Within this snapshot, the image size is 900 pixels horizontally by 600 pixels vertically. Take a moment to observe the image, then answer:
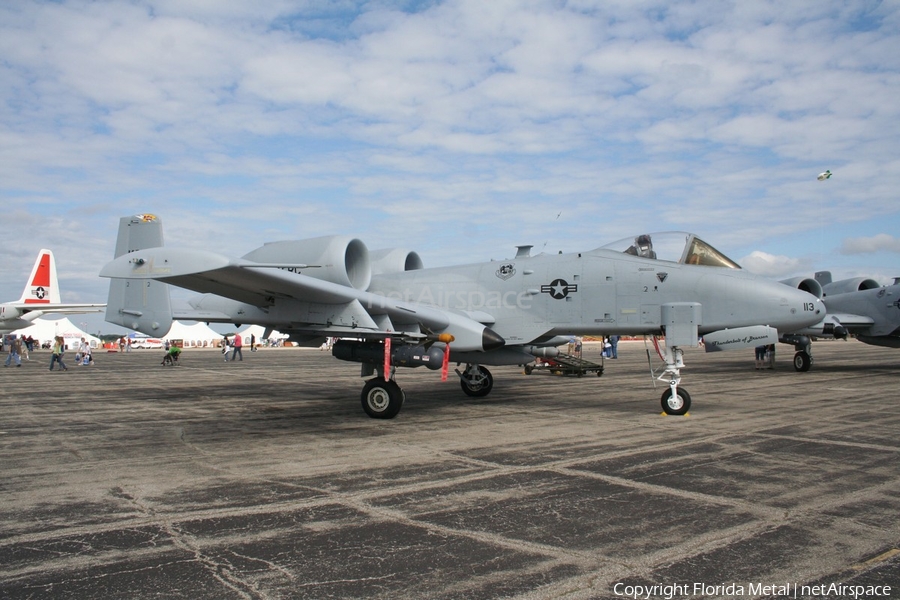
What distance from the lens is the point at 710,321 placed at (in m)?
10.0

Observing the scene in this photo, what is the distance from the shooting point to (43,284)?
44344 millimetres

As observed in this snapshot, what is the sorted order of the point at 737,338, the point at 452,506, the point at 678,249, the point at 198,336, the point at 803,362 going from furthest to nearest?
the point at 198,336 < the point at 803,362 < the point at 737,338 < the point at 678,249 < the point at 452,506

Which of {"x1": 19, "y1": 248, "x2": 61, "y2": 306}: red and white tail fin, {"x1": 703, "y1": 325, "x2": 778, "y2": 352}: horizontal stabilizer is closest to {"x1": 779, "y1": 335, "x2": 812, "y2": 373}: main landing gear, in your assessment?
{"x1": 703, "y1": 325, "x2": 778, "y2": 352}: horizontal stabilizer

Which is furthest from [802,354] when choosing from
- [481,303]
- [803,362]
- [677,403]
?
[481,303]

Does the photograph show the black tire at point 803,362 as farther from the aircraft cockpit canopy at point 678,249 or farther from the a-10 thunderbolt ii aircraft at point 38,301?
the a-10 thunderbolt ii aircraft at point 38,301

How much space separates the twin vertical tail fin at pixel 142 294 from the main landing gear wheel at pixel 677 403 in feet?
27.2

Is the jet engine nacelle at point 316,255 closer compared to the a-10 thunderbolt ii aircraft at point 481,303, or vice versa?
the a-10 thunderbolt ii aircraft at point 481,303

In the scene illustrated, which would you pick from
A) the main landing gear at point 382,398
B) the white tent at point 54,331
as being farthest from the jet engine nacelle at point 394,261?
the white tent at point 54,331

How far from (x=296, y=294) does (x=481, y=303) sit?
389 centimetres

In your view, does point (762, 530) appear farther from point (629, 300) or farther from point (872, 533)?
point (629, 300)

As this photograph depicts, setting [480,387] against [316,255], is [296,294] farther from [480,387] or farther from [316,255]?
[480,387]

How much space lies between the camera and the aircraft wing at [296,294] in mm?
7480

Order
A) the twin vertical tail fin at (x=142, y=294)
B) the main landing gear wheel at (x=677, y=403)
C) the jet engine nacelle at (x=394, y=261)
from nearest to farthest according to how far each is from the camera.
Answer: the main landing gear wheel at (x=677, y=403) < the twin vertical tail fin at (x=142, y=294) < the jet engine nacelle at (x=394, y=261)

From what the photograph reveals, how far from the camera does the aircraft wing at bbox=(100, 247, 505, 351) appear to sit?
24.5 feet
